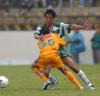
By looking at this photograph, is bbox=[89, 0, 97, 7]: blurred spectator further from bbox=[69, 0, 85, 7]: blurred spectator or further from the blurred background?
bbox=[69, 0, 85, 7]: blurred spectator

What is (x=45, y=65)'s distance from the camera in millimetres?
13023

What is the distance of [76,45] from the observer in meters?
26.9

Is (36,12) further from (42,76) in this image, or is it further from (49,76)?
(42,76)

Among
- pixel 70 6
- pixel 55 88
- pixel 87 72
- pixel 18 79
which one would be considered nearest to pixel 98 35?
pixel 70 6

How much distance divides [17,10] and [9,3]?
1.72 feet

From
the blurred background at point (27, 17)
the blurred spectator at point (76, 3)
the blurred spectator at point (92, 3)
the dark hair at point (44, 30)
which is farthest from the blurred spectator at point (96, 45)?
the dark hair at point (44, 30)

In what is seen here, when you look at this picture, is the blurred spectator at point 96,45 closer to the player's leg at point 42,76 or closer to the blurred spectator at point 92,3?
the blurred spectator at point 92,3

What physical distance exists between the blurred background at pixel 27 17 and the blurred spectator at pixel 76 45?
658 millimetres

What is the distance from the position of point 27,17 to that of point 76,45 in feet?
10.8

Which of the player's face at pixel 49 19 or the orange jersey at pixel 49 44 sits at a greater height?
the player's face at pixel 49 19

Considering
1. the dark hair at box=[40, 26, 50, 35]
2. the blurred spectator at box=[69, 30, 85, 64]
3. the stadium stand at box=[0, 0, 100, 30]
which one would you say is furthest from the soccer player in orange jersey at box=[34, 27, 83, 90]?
the stadium stand at box=[0, 0, 100, 30]

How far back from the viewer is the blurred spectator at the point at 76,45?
87.7 ft

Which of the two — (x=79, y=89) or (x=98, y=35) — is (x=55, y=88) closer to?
(x=79, y=89)

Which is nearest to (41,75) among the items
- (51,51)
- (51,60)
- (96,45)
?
(51,60)
